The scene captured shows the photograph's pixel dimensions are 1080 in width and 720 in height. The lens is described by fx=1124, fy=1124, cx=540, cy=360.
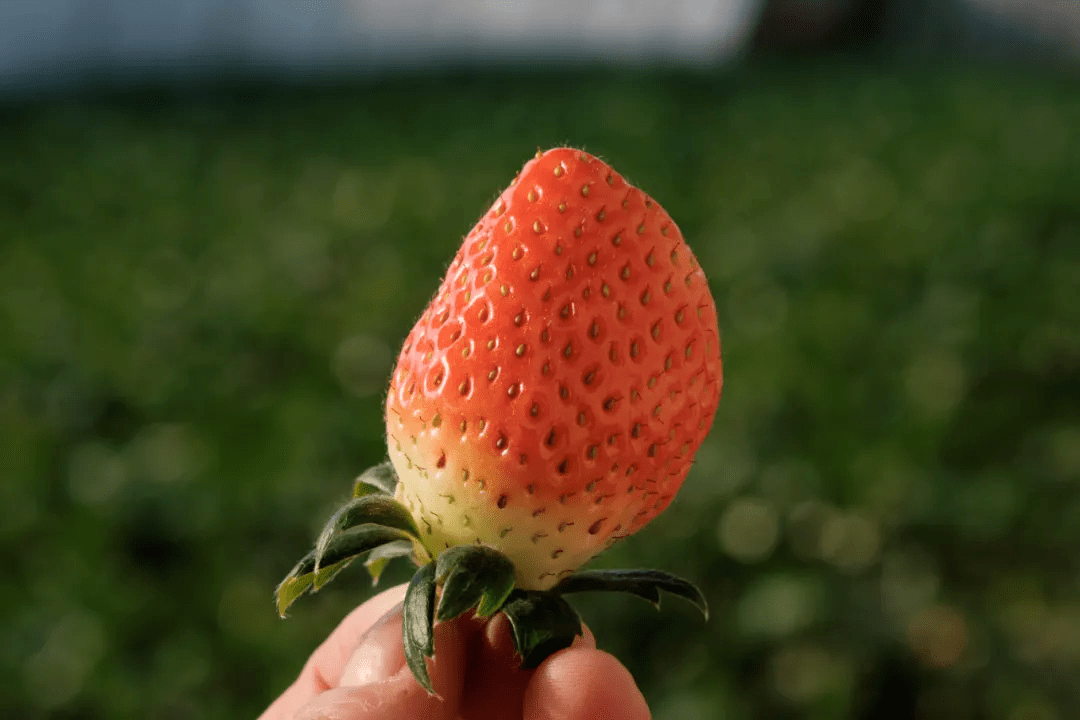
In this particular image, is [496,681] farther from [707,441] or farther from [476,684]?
[707,441]

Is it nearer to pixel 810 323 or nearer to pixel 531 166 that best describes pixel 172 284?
pixel 810 323

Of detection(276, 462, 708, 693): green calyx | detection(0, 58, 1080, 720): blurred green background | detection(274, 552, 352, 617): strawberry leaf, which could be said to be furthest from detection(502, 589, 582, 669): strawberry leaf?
detection(0, 58, 1080, 720): blurred green background

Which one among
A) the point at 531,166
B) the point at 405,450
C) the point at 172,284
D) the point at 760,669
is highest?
the point at 531,166

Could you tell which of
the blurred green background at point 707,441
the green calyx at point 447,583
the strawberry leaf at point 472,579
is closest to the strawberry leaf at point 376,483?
the green calyx at point 447,583

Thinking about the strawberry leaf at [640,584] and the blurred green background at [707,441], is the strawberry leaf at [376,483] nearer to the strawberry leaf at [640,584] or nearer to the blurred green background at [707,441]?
the strawberry leaf at [640,584]

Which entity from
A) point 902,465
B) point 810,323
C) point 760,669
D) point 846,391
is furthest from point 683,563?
point 810,323

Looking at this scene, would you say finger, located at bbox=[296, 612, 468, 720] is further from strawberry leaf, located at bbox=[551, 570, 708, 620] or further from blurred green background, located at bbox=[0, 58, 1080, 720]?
blurred green background, located at bbox=[0, 58, 1080, 720]
